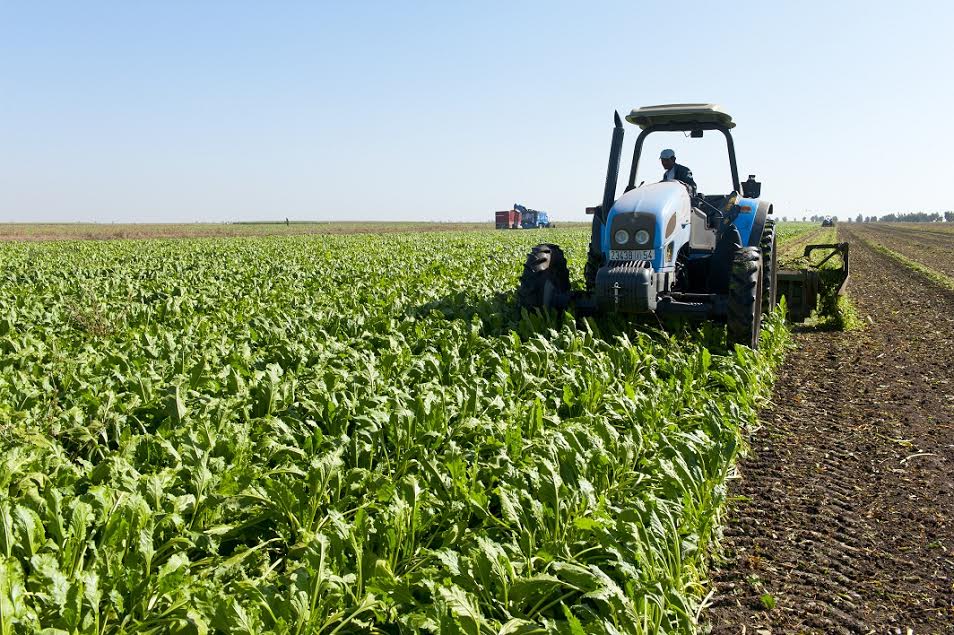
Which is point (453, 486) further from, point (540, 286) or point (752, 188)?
point (752, 188)

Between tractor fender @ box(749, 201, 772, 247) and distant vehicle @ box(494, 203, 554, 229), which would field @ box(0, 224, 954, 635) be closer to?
tractor fender @ box(749, 201, 772, 247)

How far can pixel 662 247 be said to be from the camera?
24.1ft

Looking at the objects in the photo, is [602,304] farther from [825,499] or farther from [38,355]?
[38,355]

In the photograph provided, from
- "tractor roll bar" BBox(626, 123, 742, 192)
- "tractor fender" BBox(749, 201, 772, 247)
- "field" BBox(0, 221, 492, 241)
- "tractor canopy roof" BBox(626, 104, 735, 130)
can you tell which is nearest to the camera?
"tractor canopy roof" BBox(626, 104, 735, 130)

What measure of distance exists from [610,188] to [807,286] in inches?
146

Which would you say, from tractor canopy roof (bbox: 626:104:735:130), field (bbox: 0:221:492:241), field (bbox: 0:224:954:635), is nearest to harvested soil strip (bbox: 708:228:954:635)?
field (bbox: 0:224:954:635)

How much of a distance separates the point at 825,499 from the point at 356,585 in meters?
2.94

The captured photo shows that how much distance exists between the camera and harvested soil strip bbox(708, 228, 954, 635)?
10.8 ft

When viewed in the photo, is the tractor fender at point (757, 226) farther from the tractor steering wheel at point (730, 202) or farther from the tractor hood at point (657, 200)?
the tractor hood at point (657, 200)

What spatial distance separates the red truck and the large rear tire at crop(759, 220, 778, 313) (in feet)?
180

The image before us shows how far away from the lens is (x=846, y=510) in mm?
4270

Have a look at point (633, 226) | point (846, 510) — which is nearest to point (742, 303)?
point (633, 226)

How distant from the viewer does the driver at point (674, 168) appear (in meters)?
8.59

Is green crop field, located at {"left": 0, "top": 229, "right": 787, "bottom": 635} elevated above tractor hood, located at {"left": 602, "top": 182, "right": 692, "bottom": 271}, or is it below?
below
